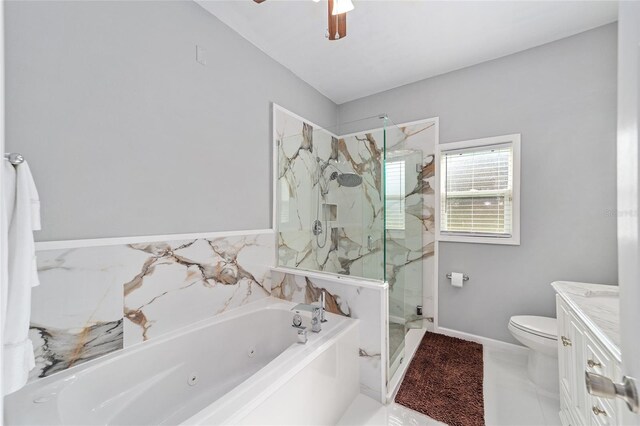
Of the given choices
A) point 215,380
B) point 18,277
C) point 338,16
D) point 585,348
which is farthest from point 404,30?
point 215,380

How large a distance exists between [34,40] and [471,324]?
3517 millimetres

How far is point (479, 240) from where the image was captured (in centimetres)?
254

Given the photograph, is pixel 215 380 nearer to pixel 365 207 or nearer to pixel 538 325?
pixel 365 207

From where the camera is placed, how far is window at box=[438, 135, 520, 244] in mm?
2412


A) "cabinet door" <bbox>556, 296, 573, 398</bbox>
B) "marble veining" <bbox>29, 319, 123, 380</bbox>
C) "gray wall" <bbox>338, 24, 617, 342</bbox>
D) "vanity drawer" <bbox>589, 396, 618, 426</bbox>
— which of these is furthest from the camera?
"gray wall" <bbox>338, 24, 617, 342</bbox>

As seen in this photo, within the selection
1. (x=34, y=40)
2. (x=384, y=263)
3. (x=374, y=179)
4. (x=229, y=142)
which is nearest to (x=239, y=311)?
(x=384, y=263)

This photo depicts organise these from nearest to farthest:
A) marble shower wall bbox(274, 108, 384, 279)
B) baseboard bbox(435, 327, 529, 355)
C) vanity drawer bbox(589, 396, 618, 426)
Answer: vanity drawer bbox(589, 396, 618, 426)
marble shower wall bbox(274, 108, 384, 279)
baseboard bbox(435, 327, 529, 355)

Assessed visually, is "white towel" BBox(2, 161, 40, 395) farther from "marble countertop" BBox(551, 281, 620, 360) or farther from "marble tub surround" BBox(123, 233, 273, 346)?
"marble countertop" BBox(551, 281, 620, 360)

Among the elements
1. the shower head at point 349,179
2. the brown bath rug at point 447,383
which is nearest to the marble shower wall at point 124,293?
the shower head at point 349,179

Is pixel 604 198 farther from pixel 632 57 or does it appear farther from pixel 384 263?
pixel 632 57

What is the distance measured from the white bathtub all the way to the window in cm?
150

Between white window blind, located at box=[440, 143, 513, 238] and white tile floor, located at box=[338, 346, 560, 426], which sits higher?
white window blind, located at box=[440, 143, 513, 238]

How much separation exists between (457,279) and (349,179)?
137 centimetres

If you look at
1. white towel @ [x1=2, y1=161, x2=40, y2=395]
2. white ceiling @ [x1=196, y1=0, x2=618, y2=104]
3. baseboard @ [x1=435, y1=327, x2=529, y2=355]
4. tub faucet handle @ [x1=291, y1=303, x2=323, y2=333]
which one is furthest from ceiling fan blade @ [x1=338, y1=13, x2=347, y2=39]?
baseboard @ [x1=435, y1=327, x2=529, y2=355]
